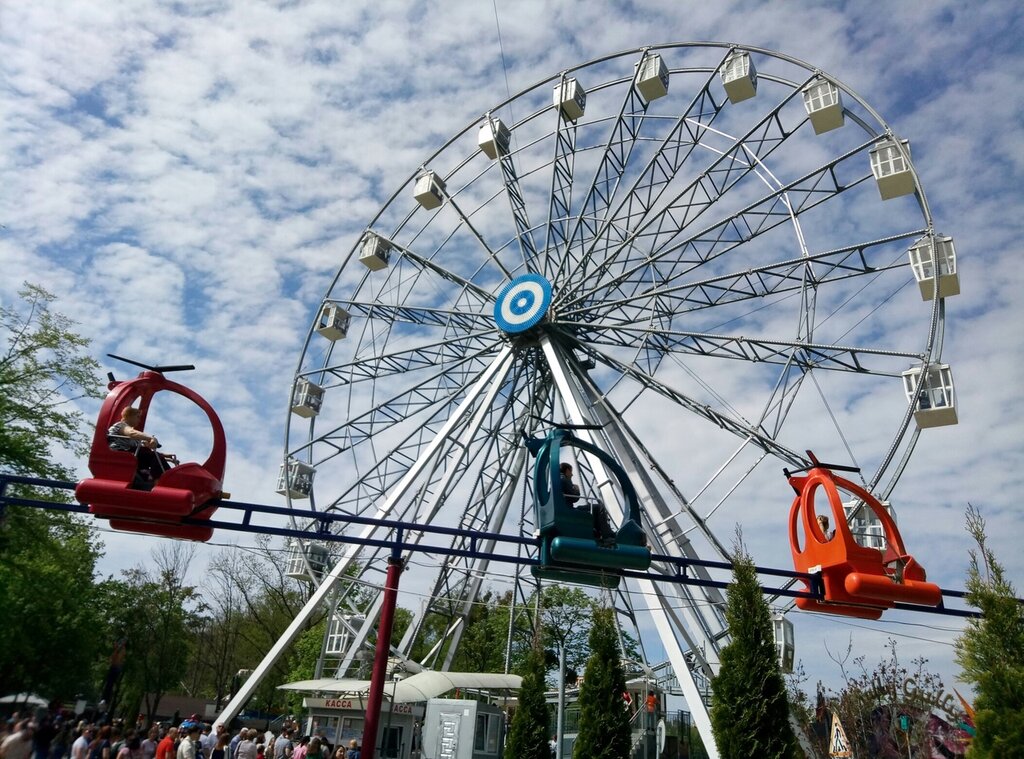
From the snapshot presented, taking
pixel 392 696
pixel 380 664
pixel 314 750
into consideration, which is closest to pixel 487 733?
pixel 392 696

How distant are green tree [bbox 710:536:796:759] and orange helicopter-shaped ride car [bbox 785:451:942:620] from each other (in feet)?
2.10

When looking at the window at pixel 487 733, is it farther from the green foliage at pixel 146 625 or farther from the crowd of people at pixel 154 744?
the green foliage at pixel 146 625

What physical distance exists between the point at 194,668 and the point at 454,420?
52.8 metres

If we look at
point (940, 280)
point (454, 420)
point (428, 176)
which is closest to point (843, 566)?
point (940, 280)

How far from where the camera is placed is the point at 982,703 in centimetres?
1034

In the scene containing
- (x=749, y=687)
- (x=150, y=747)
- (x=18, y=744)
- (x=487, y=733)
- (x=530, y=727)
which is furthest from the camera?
(x=487, y=733)

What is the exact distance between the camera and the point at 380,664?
9336 mm

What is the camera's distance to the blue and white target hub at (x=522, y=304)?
67.4 feet

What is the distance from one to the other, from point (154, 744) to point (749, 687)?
1300 cm

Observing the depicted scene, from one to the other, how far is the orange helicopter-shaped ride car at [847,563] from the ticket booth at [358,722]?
46.8ft

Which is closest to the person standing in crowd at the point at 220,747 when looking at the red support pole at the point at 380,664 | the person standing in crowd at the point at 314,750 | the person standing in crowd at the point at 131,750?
the person standing in crowd at the point at 131,750

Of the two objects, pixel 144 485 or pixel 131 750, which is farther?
pixel 131 750

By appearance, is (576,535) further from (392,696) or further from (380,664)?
(392,696)

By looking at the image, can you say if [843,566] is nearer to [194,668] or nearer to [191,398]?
[191,398]
